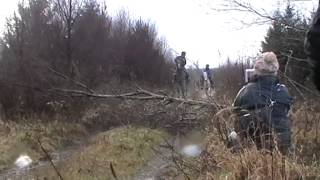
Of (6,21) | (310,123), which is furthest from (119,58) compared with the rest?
(310,123)

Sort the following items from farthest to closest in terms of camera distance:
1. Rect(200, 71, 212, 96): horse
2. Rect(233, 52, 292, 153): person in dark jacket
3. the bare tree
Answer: the bare tree
Rect(200, 71, 212, 96): horse
Rect(233, 52, 292, 153): person in dark jacket

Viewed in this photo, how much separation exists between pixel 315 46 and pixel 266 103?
12.4 ft

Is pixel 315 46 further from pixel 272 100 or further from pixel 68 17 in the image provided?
pixel 68 17

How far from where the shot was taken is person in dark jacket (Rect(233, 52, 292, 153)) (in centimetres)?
612

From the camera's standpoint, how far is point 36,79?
19.3 meters

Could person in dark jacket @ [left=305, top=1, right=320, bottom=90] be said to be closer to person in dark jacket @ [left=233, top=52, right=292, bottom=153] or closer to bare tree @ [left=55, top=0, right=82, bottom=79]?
person in dark jacket @ [left=233, top=52, right=292, bottom=153]

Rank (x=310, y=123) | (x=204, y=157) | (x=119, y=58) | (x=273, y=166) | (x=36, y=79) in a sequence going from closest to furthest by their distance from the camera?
(x=273, y=166)
(x=204, y=157)
(x=310, y=123)
(x=36, y=79)
(x=119, y=58)

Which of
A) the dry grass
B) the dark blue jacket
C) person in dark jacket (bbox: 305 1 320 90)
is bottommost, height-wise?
the dry grass

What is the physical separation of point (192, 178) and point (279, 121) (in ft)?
4.11

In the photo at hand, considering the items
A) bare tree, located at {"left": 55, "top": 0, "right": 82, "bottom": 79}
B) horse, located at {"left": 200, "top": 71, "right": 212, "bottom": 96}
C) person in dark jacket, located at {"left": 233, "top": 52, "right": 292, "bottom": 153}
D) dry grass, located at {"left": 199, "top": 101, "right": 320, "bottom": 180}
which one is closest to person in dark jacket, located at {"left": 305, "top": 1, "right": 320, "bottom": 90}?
dry grass, located at {"left": 199, "top": 101, "right": 320, "bottom": 180}

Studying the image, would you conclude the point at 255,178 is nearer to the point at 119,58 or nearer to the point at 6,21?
the point at 6,21

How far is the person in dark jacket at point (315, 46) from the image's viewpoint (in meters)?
2.35

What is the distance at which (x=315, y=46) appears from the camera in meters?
2.36

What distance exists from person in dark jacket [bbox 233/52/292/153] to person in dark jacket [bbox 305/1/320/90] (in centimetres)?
373
